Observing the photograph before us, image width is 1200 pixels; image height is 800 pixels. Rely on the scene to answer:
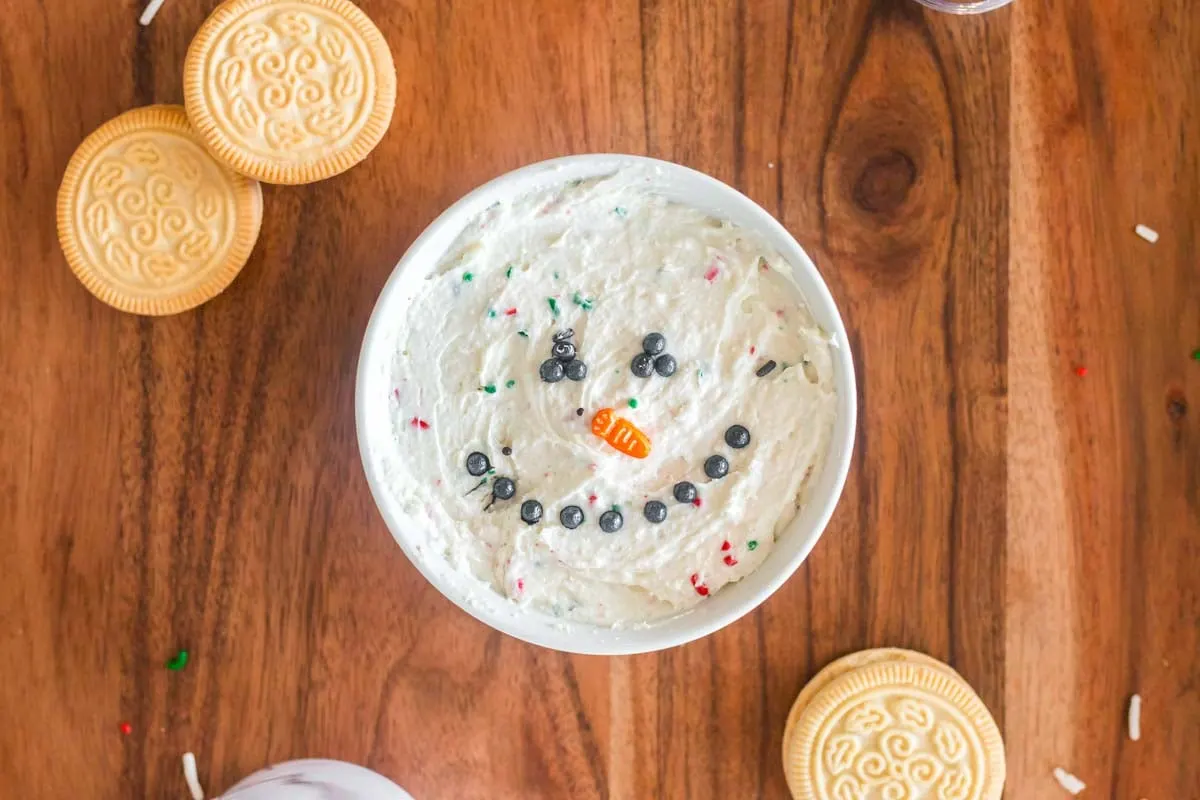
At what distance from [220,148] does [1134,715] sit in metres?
1.52

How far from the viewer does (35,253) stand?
1591mm

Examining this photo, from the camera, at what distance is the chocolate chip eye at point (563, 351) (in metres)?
1.41

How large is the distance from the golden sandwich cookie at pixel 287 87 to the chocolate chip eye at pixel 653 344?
47cm

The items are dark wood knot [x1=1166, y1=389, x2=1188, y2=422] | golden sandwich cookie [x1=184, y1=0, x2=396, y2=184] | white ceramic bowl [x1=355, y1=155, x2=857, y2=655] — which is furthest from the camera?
dark wood knot [x1=1166, y1=389, x2=1188, y2=422]

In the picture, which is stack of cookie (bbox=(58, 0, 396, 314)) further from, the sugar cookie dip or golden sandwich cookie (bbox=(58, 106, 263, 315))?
the sugar cookie dip

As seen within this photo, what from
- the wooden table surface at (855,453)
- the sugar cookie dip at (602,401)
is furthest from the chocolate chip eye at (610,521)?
the wooden table surface at (855,453)

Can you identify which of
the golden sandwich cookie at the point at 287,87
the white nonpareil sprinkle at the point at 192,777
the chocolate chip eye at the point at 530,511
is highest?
the golden sandwich cookie at the point at 287,87

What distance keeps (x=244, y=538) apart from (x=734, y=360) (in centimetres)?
75

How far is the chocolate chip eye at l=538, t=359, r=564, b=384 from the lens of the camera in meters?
1.40

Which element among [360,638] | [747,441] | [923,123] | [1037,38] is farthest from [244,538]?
[1037,38]

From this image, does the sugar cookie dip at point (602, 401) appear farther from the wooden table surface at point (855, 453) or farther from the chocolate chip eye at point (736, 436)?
the wooden table surface at point (855, 453)

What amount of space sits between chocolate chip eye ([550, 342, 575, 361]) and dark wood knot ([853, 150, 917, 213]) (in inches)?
18.8

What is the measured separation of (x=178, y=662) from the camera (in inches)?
63.0

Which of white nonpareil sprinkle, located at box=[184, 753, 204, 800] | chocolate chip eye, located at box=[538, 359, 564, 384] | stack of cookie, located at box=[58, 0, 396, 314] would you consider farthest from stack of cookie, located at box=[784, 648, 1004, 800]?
stack of cookie, located at box=[58, 0, 396, 314]
